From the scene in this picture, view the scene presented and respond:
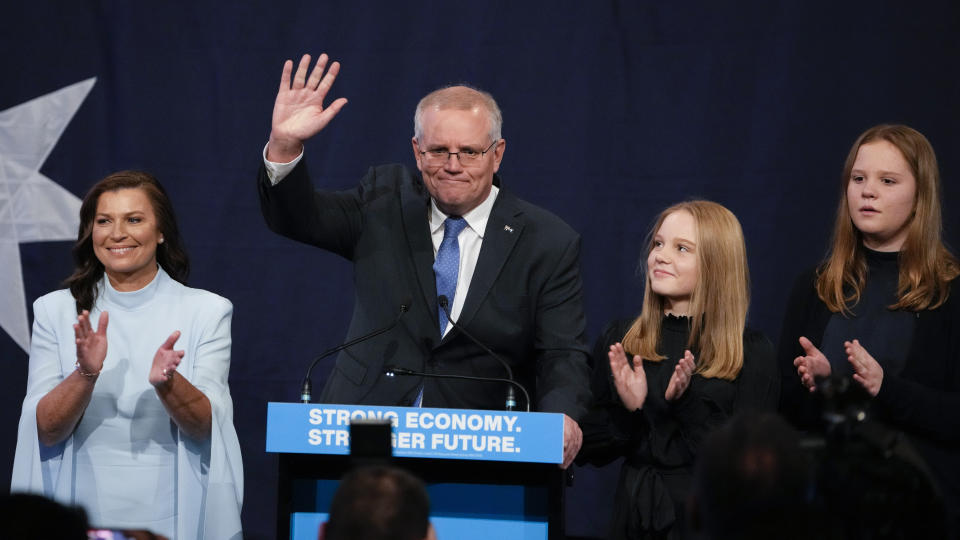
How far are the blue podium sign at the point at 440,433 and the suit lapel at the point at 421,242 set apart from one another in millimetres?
718

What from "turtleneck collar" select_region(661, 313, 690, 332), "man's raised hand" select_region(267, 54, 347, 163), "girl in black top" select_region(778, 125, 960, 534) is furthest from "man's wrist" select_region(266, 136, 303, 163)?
"girl in black top" select_region(778, 125, 960, 534)

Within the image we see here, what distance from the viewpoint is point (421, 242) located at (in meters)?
3.39

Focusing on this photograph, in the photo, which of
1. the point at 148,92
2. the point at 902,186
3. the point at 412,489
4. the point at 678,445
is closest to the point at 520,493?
the point at 678,445

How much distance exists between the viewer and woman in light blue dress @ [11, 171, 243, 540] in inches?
123

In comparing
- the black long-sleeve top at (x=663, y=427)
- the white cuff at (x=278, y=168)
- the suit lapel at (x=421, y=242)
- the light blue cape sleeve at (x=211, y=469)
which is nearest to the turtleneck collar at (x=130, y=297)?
the light blue cape sleeve at (x=211, y=469)

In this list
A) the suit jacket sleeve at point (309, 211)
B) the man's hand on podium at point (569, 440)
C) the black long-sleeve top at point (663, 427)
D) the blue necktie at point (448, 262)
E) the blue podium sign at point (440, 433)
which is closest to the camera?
the blue podium sign at point (440, 433)

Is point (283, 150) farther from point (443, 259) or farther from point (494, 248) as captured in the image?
point (494, 248)

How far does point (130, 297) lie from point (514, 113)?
201 cm

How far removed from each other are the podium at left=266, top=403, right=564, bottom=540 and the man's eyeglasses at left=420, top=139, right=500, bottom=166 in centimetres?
95

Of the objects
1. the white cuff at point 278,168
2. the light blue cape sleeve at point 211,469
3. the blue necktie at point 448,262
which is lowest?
the light blue cape sleeve at point 211,469

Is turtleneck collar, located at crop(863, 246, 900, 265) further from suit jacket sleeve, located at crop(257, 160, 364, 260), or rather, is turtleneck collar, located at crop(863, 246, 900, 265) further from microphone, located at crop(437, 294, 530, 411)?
suit jacket sleeve, located at crop(257, 160, 364, 260)

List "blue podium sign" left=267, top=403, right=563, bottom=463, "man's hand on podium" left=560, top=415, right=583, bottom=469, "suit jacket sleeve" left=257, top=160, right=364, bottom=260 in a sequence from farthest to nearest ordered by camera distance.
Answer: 1. "suit jacket sleeve" left=257, top=160, right=364, bottom=260
2. "man's hand on podium" left=560, top=415, right=583, bottom=469
3. "blue podium sign" left=267, top=403, right=563, bottom=463

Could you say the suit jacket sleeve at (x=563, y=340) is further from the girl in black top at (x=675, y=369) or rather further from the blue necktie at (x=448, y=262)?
the blue necktie at (x=448, y=262)

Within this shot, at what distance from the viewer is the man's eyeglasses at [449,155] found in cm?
329
